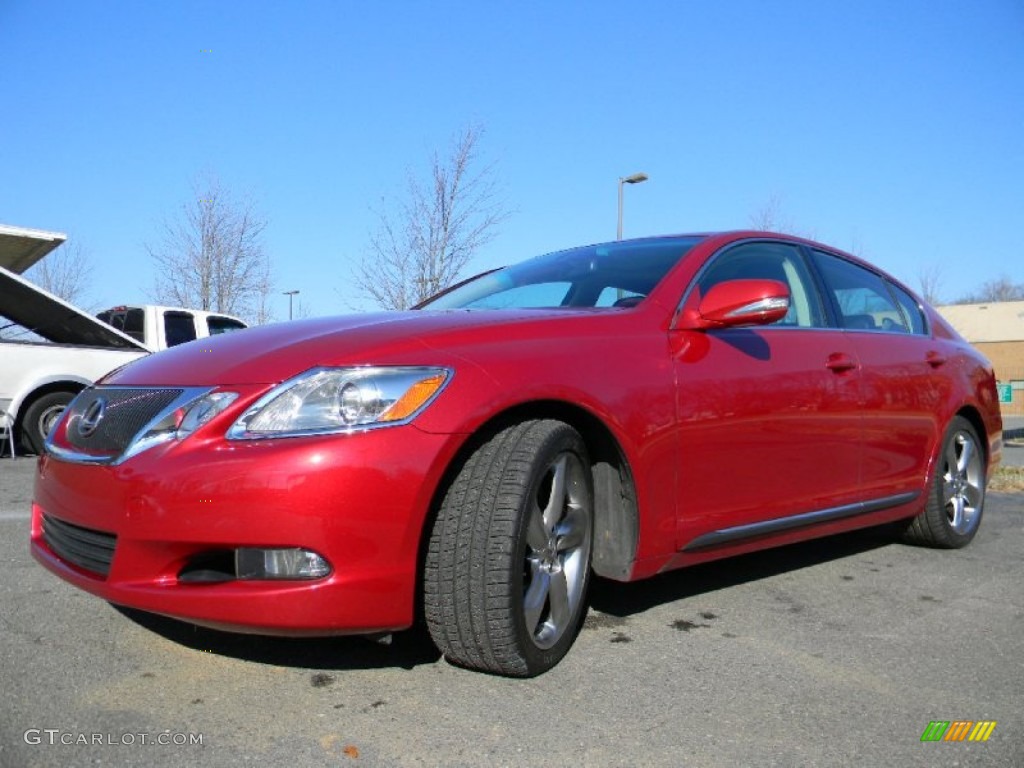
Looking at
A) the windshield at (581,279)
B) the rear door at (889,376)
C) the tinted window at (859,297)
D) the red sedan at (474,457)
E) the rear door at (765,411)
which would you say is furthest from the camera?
the tinted window at (859,297)

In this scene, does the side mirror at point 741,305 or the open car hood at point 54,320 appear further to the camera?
the open car hood at point 54,320

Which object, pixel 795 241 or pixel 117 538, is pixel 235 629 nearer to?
pixel 117 538

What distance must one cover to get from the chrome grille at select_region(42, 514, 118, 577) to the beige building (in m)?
50.2

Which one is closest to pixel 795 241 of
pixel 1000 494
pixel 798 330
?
pixel 798 330

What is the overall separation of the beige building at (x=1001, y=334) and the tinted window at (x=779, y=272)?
156ft

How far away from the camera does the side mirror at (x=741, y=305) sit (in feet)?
9.89

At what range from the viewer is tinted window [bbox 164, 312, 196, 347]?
11.0 metres

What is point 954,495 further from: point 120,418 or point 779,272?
point 120,418

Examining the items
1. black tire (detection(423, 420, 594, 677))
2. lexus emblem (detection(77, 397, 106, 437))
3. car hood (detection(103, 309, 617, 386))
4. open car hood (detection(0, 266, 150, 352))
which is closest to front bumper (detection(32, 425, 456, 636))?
black tire (detection(423, 420, 594, 677))

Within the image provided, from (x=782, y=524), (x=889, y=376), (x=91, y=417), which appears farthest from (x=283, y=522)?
(x=889, y=376)

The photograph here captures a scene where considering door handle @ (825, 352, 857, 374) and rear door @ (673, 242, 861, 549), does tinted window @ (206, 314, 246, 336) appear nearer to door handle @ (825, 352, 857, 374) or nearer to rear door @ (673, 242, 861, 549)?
rear door @ (673, 242, 861, 549)

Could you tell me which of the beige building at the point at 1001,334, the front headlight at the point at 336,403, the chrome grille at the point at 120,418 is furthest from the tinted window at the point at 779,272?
the beige building at the point at 1001,334

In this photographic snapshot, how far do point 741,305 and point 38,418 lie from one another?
719 centimetres

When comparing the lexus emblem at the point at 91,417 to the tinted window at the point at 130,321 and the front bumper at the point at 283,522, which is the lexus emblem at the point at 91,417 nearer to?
the front bumper at the point at 283,522
